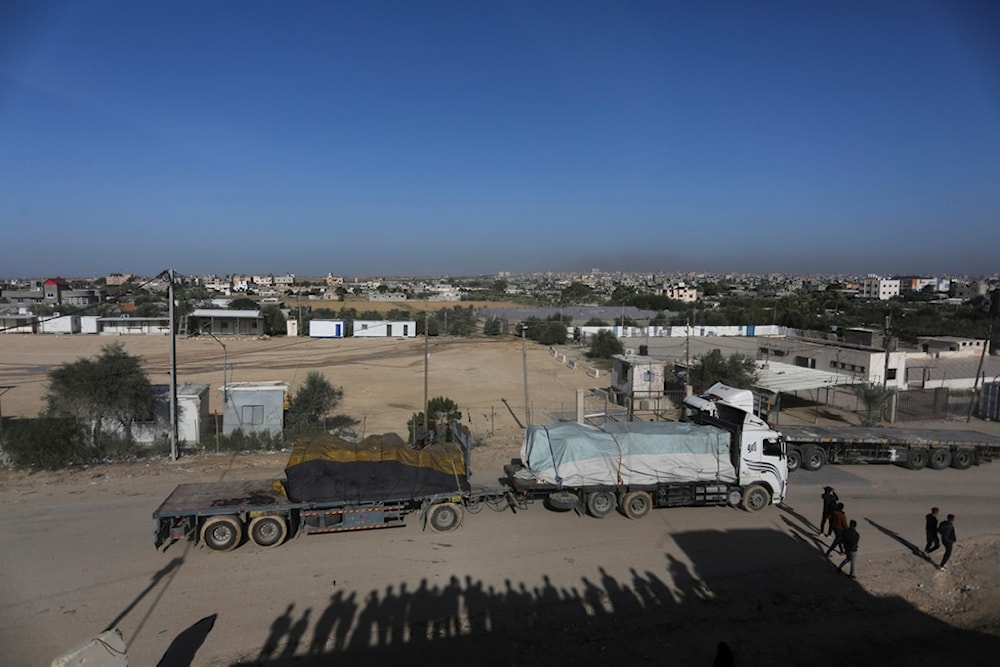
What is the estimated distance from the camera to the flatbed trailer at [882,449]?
1886 cm

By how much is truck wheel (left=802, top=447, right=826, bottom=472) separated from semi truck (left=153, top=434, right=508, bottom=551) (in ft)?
35.9

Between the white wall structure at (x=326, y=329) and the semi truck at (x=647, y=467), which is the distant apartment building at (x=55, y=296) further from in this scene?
the semi truck at (x=647, y=467)

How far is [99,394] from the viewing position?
19.2 m

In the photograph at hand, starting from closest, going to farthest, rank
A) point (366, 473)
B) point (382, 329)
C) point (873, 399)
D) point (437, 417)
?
point (366, 473) < point (437, 417) < point (873, 399) < point (382, 329)

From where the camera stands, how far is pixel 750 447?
48.2ft

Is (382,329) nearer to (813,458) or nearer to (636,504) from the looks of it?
(813,458)

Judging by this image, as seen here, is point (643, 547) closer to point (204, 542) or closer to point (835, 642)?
point (835, 642)

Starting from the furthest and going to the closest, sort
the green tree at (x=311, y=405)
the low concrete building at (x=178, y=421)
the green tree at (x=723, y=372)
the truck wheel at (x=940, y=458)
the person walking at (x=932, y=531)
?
the green tree at (x=723, y=372) < the green tree at (x=311, y=405) < the low concrete building at (x=178, y=421) < the truck wheel at (x=940, y=458) < the person walking at (x=932, y=531)

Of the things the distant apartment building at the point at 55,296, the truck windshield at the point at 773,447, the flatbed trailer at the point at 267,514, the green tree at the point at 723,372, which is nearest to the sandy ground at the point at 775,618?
the truck windshield at the point at 773,447

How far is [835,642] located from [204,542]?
1129cm

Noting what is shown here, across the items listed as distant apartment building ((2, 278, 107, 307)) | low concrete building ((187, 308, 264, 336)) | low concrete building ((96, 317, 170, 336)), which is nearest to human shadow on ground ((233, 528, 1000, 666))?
low concrete building ((187, 308, 264, 336))

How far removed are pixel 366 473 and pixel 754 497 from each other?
363 inches

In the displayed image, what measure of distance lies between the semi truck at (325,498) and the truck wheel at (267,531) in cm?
2

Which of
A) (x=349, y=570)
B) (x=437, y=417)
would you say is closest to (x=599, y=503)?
(x=349, y=570)
